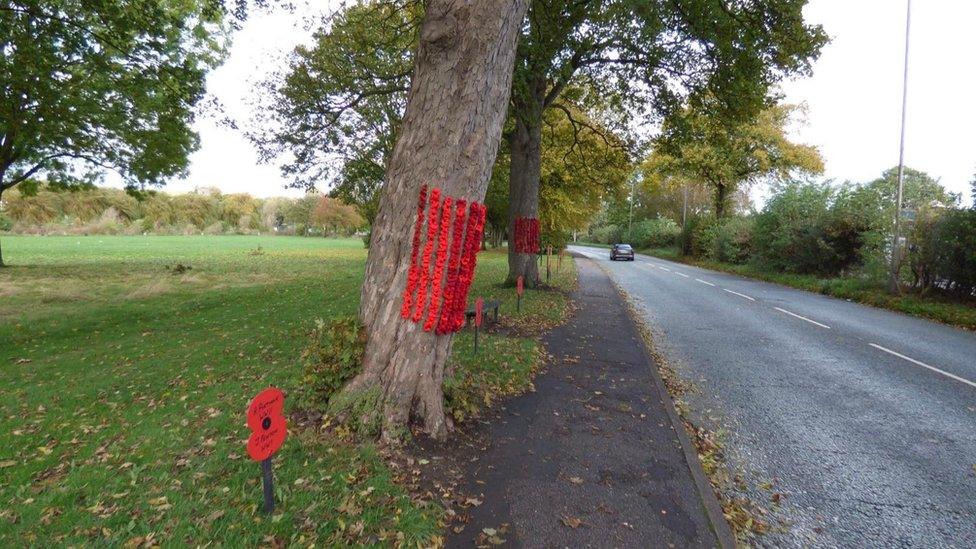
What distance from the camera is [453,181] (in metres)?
4.14

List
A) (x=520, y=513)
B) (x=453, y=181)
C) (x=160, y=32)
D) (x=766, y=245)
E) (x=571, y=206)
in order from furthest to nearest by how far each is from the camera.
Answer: (x=571, y=206), (x=766, y=245), (x=160, y=32), (x=453, y=181), (x=520, y=513)

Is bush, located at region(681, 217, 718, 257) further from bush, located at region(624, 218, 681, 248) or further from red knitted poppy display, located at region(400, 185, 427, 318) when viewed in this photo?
red knitted poppy display, located at region(400, 185, 427, 318)

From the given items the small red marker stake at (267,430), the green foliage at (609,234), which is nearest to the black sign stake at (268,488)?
the small red marker stake at (267,430)

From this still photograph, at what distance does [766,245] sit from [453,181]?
26009 mm

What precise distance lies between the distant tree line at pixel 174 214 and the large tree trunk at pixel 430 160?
40510mm

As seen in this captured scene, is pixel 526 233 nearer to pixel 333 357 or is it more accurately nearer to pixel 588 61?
pixel 588 61

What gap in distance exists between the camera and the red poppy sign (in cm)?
289

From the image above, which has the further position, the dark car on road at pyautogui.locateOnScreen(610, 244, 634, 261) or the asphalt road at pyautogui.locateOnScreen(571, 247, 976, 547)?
the dark car on road at pyautogui.locateOnScreen(610, 244, 634, 261)

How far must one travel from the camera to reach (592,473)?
395 centimetres

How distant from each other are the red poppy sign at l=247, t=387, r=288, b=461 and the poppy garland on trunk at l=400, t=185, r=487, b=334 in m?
1.33

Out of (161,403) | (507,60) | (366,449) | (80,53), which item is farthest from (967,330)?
(80,53)

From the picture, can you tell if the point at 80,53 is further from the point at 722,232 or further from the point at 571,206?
the point at 722,232

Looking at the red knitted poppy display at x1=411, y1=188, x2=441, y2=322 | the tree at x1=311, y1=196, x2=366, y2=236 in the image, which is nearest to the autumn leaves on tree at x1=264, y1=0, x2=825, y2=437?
the red knitted poppy display at x1=411, y1=188, x2=441, y2=322

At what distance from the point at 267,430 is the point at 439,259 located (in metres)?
1.87
